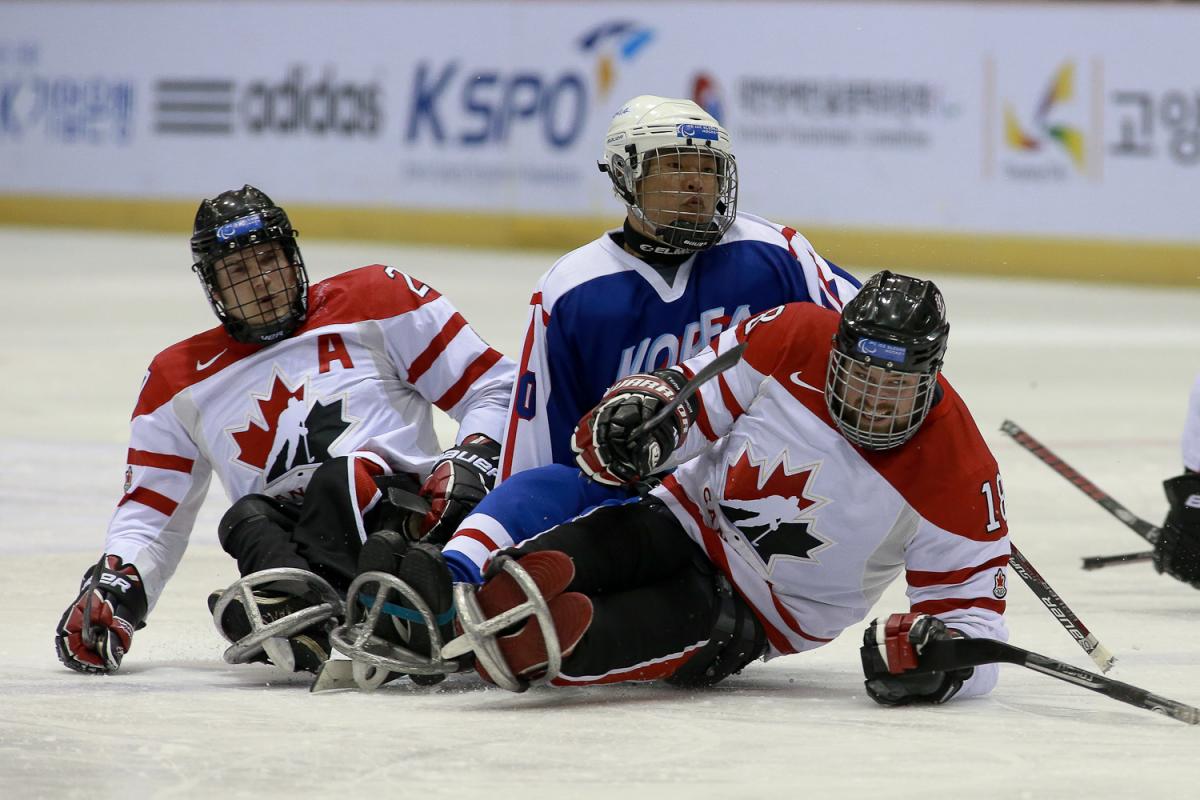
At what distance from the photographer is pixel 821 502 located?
3830mm

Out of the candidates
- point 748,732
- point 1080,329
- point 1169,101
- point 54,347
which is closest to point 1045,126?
point 1169,101

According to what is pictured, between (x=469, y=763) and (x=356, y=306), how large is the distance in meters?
1.54

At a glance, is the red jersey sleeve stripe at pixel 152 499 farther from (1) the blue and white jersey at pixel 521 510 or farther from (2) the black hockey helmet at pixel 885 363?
(2) the black hockey helmet at pixel 885 363

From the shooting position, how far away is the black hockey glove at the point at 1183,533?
5082mm

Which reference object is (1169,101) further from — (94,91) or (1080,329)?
(94,91)

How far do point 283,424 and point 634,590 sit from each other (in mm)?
961

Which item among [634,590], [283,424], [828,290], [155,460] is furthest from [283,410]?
[828,290]

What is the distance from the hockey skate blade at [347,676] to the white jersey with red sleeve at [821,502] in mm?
677

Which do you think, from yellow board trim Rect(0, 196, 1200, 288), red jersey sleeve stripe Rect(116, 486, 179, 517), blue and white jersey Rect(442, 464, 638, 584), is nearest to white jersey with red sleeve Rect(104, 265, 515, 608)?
red jersey sleeve stripe Rect(116, 486, 179, 517)

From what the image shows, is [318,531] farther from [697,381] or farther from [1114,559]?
[1114,559]

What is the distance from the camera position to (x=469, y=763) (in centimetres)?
334

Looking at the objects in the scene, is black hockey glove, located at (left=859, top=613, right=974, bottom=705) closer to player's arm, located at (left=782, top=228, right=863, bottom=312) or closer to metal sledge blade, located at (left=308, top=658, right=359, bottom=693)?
player's arm, located at (left=782, top=228, right=863, bottom=312)

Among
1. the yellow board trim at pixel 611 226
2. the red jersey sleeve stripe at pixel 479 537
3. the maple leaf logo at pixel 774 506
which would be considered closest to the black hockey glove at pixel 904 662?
the maple leaf logo at pixel 774 506

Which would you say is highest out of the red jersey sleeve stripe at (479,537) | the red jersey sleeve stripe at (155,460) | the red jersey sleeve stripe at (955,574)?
the red jersey sleeve stripe at (155,460)
